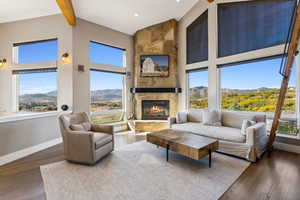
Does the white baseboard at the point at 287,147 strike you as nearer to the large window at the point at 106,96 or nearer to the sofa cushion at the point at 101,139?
the sofa cushion at the point at 101,139

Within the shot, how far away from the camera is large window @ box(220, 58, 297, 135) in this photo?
3.45 metres

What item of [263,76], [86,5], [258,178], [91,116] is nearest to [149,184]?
[258,178]

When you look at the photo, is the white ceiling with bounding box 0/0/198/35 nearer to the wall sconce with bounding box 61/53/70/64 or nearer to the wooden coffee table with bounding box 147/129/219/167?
the wall sconce with bounding box 61/53/70/64

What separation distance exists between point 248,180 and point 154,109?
3.73 meters

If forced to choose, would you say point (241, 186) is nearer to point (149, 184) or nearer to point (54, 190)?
point (149, 184)

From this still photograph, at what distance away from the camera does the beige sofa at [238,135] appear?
2.86 metres

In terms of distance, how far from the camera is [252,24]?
155 inches

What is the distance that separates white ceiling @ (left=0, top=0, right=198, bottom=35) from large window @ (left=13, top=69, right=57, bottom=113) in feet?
5.22

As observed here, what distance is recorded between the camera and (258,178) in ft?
7.55

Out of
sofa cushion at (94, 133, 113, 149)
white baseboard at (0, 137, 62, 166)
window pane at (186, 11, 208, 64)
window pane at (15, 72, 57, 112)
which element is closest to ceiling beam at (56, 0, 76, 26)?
window pane at (15, 72, 57, 112)

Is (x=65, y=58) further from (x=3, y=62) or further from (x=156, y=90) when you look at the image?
(x=156, y=90)

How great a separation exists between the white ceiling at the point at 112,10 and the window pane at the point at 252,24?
1.28 meters

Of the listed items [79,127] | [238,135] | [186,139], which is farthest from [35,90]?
[238,135]

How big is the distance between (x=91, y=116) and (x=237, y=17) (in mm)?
5126
